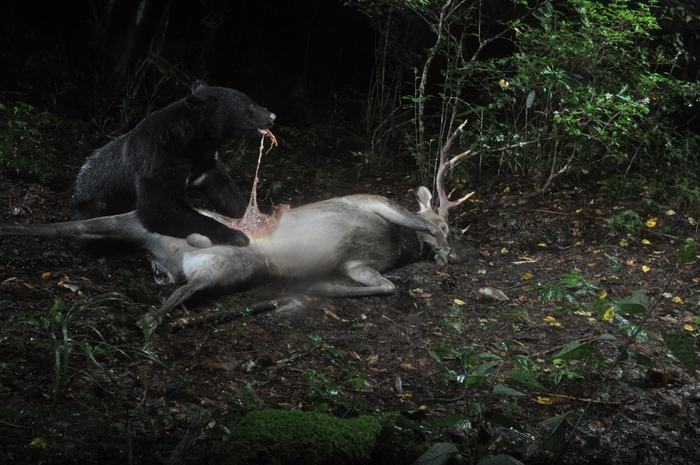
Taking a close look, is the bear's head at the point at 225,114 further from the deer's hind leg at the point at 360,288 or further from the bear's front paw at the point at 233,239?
the deer's hind leg at the point at 360,288

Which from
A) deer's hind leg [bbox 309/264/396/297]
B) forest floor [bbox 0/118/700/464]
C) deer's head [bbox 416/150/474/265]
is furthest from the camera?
deer's head [bbox 416/150/474/265]

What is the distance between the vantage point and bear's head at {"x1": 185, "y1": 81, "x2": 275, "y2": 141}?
496 cm

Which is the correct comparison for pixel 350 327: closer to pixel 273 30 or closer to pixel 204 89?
pixel 204 89

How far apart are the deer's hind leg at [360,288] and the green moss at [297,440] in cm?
285

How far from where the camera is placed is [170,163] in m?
4.83

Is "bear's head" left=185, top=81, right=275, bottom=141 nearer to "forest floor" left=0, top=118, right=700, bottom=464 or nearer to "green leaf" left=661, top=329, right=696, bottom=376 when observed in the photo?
"forest floor" left=0, top=118, right=700, bottom=464

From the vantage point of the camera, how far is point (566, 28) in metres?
6.98

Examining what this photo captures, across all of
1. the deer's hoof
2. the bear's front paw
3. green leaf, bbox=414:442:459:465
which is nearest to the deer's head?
the bear's front paw

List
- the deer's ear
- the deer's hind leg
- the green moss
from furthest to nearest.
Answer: the deer's ear, the deer's hind leg, the green moss

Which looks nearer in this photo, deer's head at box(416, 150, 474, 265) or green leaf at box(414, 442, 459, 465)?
green leaf at box(414, 442, 459, 465)

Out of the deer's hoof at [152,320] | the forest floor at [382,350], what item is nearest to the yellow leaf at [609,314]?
the forest floor at [382,350]

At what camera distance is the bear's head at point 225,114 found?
16.3ft

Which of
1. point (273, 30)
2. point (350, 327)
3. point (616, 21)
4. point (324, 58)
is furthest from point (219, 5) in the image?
point (350, 327)

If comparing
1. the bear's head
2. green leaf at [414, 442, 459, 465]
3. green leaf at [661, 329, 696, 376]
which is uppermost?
green leaf at [661, 329, 696, 376]
